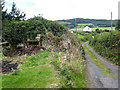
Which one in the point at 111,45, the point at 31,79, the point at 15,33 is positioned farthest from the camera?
the point at 111,45

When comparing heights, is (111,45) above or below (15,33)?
below

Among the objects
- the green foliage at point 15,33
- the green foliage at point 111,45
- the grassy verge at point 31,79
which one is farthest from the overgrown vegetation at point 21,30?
the grassy verge at point 31,79

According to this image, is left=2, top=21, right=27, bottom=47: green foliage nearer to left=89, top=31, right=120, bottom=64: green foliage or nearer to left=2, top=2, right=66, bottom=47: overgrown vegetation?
left=2, top=2, right=66, bottom=47: overgrown vegetation

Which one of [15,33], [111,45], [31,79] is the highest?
[15,33]

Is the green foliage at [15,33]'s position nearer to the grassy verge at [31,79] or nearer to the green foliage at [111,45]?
the grassy verge at [31,79]

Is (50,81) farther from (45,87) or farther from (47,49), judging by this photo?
(47,49)

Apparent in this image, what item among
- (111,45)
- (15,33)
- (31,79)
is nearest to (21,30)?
(15,33)

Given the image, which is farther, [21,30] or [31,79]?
[21,30]

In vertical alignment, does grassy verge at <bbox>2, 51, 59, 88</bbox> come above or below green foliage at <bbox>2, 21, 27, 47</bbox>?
below

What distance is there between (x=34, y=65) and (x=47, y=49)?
3563 millimetres

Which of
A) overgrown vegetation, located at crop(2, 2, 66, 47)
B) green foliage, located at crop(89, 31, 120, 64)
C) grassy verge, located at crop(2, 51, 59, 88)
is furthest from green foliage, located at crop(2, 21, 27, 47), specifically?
green foliage, located at crop(89, 31, 120, 64)

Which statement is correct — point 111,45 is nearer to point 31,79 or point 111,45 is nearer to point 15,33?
point 15,33

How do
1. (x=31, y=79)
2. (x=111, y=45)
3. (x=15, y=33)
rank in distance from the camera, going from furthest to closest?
(x=111, y=45) → (x=15, y=33) → (x=31, y=79)

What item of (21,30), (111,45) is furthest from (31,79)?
A: (111,45)
